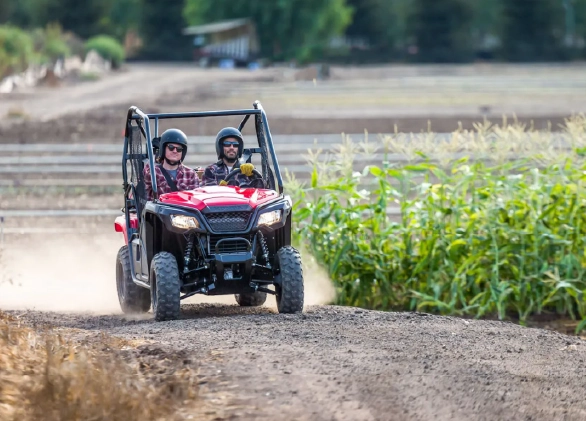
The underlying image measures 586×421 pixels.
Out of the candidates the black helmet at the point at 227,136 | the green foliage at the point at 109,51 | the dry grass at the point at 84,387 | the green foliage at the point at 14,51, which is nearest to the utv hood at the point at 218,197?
the black helmet at the point at 227,136

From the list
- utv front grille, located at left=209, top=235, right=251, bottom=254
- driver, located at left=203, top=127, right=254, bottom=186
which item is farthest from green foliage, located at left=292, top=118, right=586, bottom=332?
utv front grille, located at left=209, top=235, right=251, bottom=254

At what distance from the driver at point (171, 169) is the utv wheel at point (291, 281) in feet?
3.87

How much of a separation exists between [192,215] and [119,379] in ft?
10.2

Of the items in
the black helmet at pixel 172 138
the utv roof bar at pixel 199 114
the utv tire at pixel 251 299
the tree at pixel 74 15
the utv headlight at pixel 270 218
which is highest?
the tree at pixel 74 15

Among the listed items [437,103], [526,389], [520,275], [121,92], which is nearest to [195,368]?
[526,389]

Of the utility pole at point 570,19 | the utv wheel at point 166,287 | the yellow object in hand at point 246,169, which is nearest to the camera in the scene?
the utv wheel at point 166,287

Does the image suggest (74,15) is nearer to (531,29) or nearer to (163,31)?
(163,31)

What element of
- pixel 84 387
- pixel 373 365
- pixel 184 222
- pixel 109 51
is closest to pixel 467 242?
pixel 184 222

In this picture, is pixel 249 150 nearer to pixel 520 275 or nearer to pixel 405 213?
pixel 405 213

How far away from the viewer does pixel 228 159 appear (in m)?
9.79

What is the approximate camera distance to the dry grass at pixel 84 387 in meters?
5.38

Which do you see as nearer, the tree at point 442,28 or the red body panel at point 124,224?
the red body panel at point 124,224

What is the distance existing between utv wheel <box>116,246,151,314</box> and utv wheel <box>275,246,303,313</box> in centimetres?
160

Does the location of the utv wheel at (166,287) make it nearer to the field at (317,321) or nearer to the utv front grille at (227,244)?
the field at (317,321)
